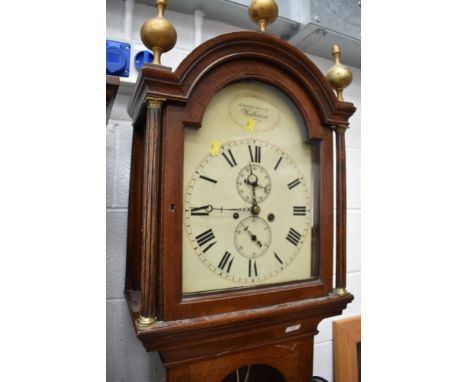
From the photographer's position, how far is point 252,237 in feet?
2.20

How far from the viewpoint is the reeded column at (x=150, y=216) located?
1.81ft

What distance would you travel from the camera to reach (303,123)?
73 centimetres

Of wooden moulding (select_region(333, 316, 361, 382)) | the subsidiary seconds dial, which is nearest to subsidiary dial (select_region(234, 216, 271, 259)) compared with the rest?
the subsidiary seconds dial

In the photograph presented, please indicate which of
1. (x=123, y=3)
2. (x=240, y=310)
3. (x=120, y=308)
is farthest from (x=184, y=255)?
(x=123, y=3)

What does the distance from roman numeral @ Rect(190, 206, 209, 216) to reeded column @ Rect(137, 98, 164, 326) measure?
0.24 ft

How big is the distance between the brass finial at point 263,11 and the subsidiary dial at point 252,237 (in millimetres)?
416

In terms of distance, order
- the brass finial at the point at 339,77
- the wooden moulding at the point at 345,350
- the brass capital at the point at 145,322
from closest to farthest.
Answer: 1. the brass capital at the point at 145,322
2. the brass finial at the point at 339,77
3. the wooden moulding at the point at 345,350

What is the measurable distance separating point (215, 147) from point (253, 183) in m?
0.11

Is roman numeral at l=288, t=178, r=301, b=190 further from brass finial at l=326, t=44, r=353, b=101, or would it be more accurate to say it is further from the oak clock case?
brass finial at l=326, t=44, r=353, b=101

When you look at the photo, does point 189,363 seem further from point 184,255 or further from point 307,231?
point 307,231

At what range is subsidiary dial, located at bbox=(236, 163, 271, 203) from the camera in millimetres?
661

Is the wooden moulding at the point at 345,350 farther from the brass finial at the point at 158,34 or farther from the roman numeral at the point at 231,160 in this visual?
the brass finial at the point at 158,34

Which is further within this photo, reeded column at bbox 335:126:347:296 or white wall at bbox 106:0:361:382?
white wall at bbox 106:0:361:382

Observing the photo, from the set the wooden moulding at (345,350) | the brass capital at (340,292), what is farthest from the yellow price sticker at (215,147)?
the wooden moulding at (345,350)
